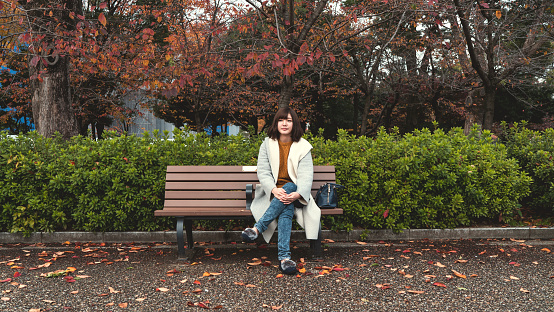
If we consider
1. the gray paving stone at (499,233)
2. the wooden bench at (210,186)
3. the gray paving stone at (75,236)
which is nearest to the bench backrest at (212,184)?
the wooden bench at (210,186)

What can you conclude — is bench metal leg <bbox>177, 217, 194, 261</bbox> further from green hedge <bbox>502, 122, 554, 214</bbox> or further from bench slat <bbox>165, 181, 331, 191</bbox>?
green hedge <bbox>502, 122, 554, 214</bbox>

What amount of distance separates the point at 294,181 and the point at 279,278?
1.07m

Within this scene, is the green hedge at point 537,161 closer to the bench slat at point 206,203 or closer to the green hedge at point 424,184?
the green hedge at point 424,184

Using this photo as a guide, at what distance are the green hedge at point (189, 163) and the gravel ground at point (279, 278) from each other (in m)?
0.33

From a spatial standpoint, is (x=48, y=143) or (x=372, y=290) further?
(x=48, y=143)

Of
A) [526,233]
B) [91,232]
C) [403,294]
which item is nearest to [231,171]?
[91,232]

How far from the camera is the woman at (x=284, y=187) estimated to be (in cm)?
429

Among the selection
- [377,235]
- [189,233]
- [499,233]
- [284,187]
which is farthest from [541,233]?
[189,233]

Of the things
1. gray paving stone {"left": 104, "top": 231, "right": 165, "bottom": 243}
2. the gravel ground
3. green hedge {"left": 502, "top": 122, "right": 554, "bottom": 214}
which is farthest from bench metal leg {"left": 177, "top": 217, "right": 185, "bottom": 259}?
green hedge {"left": 502, "top": 122, "right": 554, "bottom": 214}

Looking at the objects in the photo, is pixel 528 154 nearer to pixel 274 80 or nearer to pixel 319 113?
pixel 274 80

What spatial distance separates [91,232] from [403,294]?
3.79 m

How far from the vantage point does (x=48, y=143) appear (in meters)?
5.61

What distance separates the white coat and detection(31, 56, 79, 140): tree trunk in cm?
456

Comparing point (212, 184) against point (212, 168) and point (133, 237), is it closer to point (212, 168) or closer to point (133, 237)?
point (212, 168)
